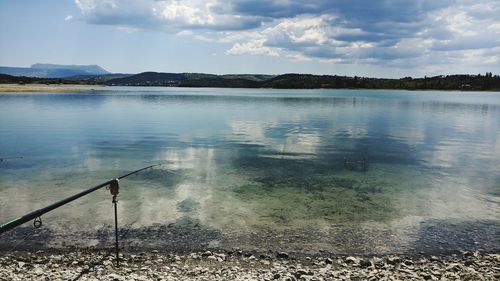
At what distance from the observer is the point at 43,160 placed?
3219 cm

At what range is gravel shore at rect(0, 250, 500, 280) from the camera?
12156 millimetres

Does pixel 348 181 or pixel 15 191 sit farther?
pixel 348 181

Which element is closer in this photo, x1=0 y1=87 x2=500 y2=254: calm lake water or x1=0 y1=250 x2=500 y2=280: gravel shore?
x1=0 y1=250 x2=500 y2=280: gravel shore

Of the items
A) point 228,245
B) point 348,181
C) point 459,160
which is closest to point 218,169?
point 348,181

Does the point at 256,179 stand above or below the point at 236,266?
above

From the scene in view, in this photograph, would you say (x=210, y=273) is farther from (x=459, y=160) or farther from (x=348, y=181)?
(x=459, y=160)

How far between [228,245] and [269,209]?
4933 millimetres

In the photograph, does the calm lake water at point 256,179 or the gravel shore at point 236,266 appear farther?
the calm lake water at point 256,179

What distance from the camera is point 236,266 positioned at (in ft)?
43.3

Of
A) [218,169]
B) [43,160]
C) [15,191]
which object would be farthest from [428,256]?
[43,160]

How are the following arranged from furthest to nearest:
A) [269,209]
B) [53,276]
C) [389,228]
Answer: [269,209] → [389,228] → [53,276]

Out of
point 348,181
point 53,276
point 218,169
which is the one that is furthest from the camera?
point 218,169

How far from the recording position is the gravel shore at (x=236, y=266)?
12.2m

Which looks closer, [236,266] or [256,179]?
[236,266]
